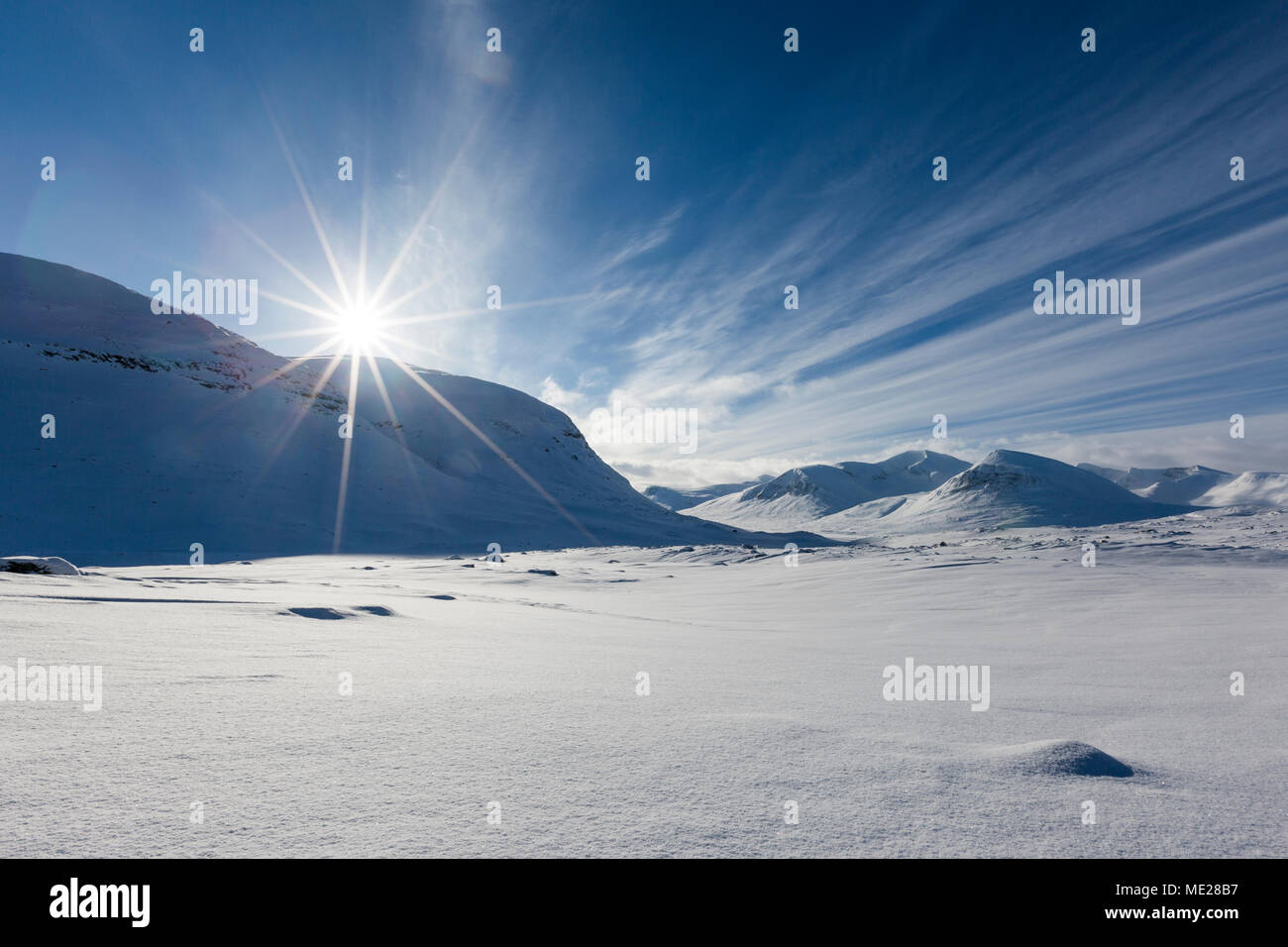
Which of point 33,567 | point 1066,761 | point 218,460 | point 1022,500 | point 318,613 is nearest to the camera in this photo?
point 1066,761

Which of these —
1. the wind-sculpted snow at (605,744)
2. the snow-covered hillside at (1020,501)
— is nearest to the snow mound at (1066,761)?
the wind-sculpted snow at (605,744)

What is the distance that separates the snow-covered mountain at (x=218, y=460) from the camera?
33.1 metres

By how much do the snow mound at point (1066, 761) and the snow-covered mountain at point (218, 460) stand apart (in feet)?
108

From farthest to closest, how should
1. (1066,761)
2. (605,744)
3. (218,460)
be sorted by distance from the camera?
(218,460) → (605,744) → (1066,761)

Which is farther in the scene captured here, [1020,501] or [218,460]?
[1020,501]

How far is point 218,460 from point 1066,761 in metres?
52.8

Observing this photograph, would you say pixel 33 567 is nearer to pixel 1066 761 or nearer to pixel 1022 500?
pixel 1066 761

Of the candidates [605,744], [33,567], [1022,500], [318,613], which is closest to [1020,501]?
[1022,500]

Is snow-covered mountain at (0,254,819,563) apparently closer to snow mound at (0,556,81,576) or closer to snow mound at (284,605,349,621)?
snow mound at (0,556,81,576)

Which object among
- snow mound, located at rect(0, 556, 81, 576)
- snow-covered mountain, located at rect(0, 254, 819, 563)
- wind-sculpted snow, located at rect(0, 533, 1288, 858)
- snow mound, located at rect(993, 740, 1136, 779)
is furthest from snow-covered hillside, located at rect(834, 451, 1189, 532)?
snow mound, located at rect(0, 556, 81, 576)

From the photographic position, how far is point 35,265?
57844 millimetres

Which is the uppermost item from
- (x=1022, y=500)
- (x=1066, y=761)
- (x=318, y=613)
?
(x=1066, y=761)

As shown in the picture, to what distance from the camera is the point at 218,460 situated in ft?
139
